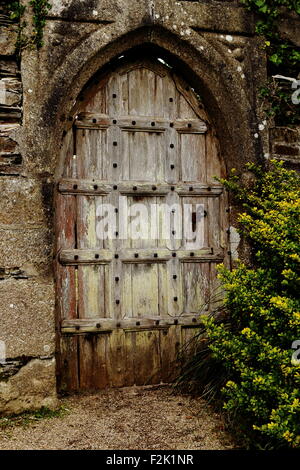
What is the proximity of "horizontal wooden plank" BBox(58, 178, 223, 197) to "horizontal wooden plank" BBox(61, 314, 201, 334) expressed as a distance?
→ 3.12ft

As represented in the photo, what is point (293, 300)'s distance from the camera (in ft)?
10.1

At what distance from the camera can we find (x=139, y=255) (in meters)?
4.00

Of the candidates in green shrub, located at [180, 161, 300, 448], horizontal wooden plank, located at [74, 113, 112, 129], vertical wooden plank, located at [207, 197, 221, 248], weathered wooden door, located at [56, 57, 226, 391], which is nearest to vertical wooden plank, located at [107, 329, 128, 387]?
weathered wooden door, located at [56, 57, 226, 391]

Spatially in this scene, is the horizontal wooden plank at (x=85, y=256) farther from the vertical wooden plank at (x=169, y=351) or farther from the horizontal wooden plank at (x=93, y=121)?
the horizontal wooden plank at (x=93, y=121)

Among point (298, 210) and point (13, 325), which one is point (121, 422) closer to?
point (13, 325)

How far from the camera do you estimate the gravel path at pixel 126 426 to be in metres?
3.07

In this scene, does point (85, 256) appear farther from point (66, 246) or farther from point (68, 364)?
point (68, 364)

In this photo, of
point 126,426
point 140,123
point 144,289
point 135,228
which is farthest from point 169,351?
point 140,123

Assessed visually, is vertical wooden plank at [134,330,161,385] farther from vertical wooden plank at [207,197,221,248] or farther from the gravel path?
vertical wooden plank at [207,197,221,248]

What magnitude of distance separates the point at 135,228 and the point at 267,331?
4.50 ft

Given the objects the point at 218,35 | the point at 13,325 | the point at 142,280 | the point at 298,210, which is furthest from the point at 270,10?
the point at 13,325

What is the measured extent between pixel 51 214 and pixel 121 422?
4.79ft

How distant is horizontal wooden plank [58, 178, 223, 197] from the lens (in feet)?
12.8

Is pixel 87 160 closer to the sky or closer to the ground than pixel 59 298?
closer to the sky
